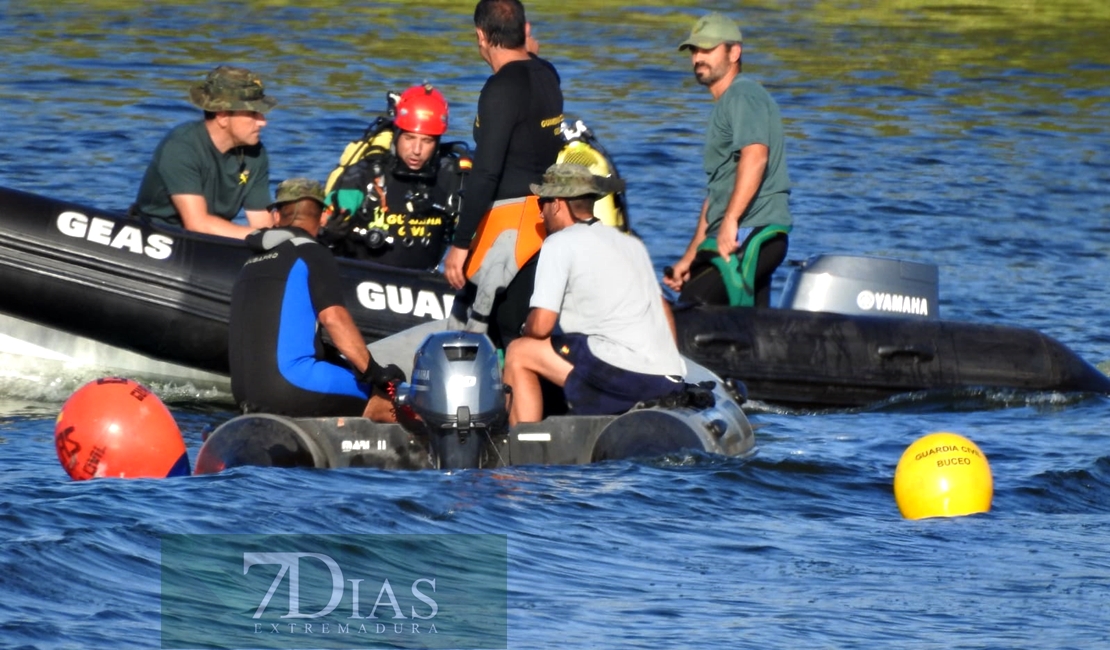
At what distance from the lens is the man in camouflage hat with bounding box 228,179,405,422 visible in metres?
6.93

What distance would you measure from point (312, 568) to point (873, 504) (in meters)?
2.26

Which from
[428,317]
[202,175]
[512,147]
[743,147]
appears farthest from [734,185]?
[202,175]

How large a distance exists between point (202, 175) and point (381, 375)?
217 cm

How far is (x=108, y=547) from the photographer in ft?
18.9

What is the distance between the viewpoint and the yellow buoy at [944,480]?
21.9 feet

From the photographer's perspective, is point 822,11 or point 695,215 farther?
point 822,11

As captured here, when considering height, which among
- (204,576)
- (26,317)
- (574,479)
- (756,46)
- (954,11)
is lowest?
(204,576)

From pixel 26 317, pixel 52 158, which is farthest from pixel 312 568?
pixel 52 158

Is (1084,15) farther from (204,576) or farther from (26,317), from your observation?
(204,576)

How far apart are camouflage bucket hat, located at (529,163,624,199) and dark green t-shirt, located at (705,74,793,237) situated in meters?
1.77

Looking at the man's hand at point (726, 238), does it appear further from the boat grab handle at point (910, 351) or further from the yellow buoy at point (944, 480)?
the yellow buoy at point (944, 480)

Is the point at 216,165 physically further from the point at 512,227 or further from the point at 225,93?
the point at 512,227

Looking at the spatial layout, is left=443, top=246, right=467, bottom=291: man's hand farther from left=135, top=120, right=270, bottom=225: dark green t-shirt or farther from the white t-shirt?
left=135, top=120, right=270, bottom=225: dark green t-shirt
